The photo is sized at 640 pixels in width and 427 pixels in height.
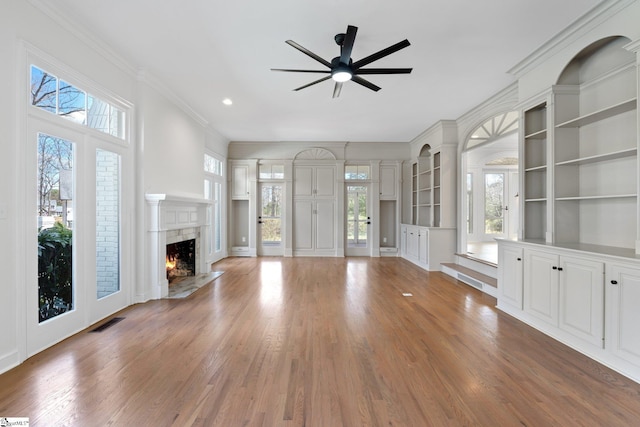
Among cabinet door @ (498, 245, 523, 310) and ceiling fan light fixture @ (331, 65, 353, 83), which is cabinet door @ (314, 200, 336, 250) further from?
ceiling fan light fixture @ (331, 65, 353, 83)

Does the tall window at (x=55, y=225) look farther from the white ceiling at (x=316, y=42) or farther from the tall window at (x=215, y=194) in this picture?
the tall window at (x=215, y=194)

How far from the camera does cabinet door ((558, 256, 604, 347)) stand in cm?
244

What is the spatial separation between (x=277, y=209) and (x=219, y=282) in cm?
338

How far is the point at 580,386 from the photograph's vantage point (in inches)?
83.0

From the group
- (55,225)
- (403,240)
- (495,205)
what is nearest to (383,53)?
(55,225)

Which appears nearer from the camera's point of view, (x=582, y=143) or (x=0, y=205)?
(x=0, y=205)

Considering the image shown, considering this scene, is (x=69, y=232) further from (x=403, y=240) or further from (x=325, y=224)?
(x=403, y=240)

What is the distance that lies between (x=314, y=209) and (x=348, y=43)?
18.4 ft

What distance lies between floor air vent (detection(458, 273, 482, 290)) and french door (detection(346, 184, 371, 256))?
3.18 metres

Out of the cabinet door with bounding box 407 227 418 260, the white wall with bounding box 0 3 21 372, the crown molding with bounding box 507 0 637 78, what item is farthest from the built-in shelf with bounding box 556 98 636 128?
the white wall with bounding box 0 3 21 372

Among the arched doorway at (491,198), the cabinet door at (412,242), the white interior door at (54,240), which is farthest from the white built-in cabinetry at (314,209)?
the white interior door at (54,240)

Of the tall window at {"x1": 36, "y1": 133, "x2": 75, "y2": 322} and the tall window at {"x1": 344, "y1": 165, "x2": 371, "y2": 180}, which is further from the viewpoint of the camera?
the tall window at {"x1": 344, "y1": 165, "x2": 371, "y2": 180}

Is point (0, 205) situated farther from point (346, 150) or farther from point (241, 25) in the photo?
point (346, 150)

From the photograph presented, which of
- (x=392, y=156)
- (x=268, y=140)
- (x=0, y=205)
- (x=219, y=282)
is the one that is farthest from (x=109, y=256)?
(x=392, y=156)
